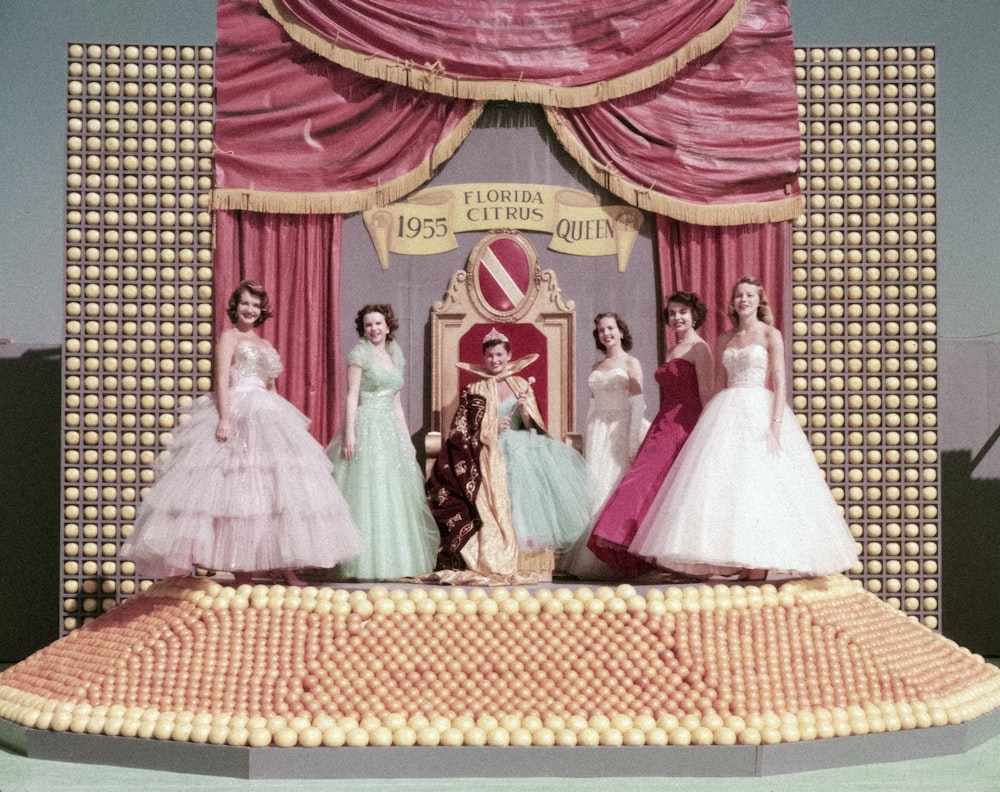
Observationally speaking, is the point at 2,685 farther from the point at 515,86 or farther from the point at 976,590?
the point at 976,590

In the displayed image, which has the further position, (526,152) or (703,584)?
(526,152)

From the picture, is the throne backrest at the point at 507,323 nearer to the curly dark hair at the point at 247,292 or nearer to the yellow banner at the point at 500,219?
the yellow banner at the point at 500,219

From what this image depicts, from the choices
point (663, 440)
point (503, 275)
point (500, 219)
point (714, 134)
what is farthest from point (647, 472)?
point (714, 134)

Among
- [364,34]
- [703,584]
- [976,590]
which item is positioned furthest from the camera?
[976,590]

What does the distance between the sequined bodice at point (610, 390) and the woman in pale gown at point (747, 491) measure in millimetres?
730

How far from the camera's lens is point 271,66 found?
781 centimetres

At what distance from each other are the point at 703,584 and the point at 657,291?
2.50m

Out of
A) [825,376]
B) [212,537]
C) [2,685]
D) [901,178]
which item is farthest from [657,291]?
[2,685]

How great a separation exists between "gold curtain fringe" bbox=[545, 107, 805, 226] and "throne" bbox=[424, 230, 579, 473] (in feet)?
2.05

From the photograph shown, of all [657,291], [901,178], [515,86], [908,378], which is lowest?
[908,378]

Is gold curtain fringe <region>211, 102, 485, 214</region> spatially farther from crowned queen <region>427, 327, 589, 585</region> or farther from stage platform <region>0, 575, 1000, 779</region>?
stage platform <region>0, 575, 1000, 779</region>

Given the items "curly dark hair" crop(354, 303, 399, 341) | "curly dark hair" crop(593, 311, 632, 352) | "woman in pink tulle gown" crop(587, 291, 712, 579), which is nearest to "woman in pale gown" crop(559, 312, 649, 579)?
"curly dark hair" crop(593, 311, 632, 352)

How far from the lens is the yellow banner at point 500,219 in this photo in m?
7.93

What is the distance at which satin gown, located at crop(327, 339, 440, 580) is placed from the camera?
652 centimetres
